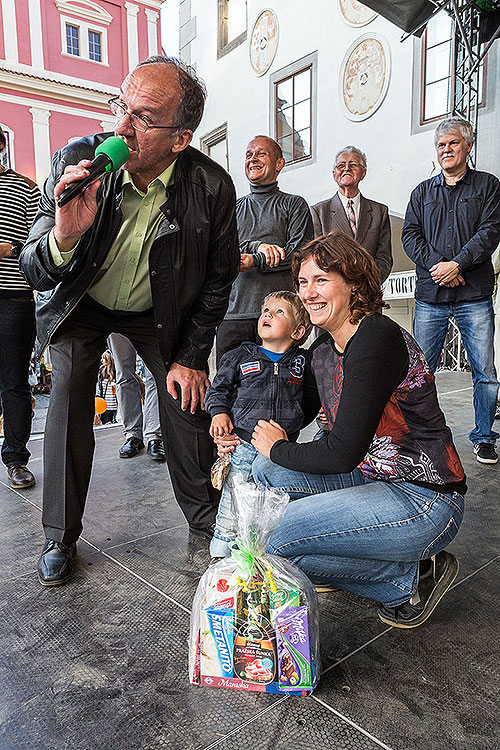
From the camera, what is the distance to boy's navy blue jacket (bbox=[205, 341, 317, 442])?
79.9 inches

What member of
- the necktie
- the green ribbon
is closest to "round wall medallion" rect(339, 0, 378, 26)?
the necktie

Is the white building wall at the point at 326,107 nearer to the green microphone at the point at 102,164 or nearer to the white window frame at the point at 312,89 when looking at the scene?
the white window frame at the point at 312,89

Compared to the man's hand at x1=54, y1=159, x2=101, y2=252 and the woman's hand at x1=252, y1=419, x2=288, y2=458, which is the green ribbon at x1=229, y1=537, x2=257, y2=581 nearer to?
the woman's hand at x1=252, y1=419, x2=288, y2=458

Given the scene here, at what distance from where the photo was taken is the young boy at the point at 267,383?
2029 millimetres

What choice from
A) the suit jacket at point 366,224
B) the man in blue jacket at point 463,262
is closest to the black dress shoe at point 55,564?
the man in blue jacket at point 463,262

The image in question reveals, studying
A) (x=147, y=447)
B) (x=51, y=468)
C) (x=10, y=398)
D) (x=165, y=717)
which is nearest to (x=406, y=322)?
(x=147, y=447)

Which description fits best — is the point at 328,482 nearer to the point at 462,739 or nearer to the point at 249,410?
the point at 249,410

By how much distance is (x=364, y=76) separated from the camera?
24.0 feet

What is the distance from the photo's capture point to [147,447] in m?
3.30

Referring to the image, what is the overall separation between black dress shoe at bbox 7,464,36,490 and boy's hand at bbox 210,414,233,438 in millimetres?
1166

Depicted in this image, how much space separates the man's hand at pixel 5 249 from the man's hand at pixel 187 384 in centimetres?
111

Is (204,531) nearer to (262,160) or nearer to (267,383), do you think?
(267,383)

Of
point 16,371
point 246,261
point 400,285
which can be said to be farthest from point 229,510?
point 400,285

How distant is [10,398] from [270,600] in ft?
6.45
